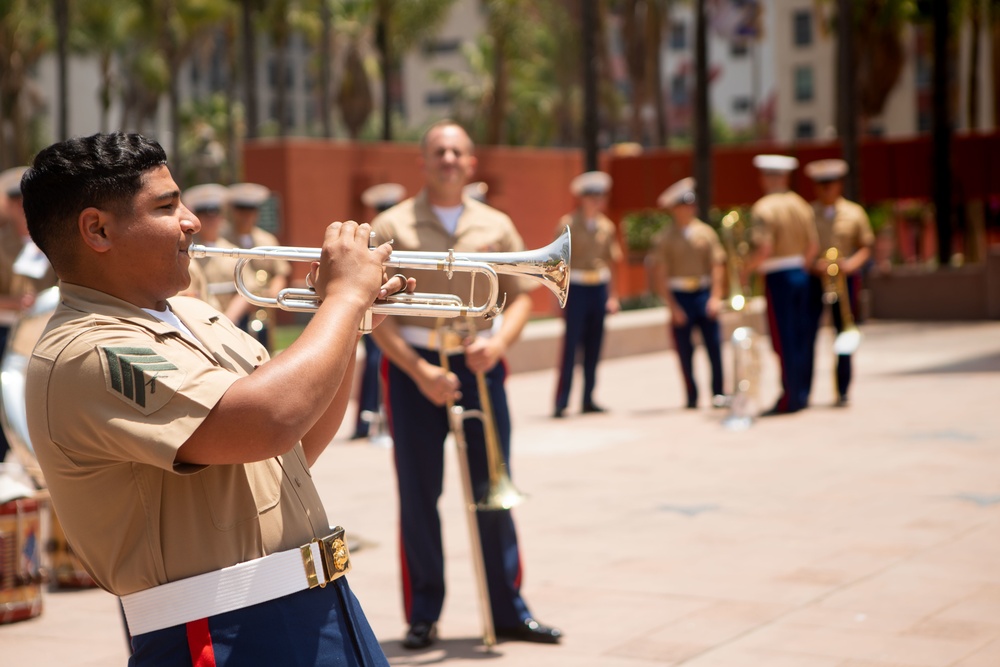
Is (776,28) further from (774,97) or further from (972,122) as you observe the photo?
(972,122)

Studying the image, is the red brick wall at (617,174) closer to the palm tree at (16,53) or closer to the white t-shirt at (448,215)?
the white t-shirt at (448,215)

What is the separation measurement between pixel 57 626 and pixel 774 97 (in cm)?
7094

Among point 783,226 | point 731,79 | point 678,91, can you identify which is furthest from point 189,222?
point 731,79

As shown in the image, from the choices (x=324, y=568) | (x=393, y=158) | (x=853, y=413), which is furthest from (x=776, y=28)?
(x=324, y=568)

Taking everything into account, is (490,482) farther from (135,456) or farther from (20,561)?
(135,456)

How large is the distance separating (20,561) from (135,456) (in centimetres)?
432

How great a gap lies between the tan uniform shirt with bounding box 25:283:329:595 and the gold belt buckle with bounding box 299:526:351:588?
0.13ft

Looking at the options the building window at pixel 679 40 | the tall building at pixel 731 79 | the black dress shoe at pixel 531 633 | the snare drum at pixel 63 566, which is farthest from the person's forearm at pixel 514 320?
the building window at pixel 679 40

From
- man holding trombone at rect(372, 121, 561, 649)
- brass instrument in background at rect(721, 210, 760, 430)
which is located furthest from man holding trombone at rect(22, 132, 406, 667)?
brass instrument in background at rect(721, 210, 760, 430)

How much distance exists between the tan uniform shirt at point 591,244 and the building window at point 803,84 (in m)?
59.2

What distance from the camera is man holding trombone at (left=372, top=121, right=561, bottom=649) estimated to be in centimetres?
551

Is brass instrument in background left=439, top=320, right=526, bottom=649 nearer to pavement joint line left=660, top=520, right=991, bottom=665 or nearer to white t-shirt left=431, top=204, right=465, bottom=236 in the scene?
white t-shirt left=431, top=204, right=465, bottom=236

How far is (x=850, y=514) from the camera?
7.75 meters

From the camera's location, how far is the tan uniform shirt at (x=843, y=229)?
12789 mm
